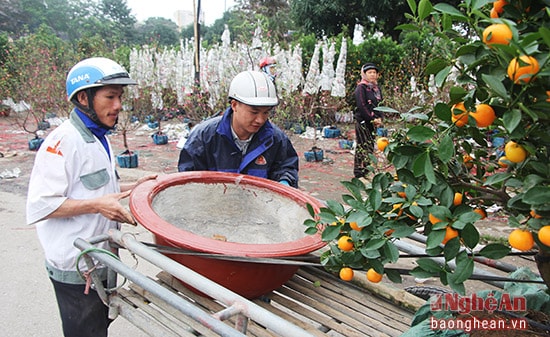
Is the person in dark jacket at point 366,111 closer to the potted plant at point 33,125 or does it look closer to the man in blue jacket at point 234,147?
the man in blue jacket at point 234,147

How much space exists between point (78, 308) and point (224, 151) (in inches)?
44.4

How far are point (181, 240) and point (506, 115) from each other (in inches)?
42.3

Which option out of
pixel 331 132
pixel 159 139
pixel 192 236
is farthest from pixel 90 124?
pixel 331 132

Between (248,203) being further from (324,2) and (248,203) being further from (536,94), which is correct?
(324,2)

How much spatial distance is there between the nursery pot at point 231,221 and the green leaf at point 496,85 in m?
0.92

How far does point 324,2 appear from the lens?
1576cm

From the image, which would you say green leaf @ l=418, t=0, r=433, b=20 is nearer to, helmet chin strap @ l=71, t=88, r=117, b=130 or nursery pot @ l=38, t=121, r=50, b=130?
helmet chin strap @ l=71, t=88, r=117, b=130

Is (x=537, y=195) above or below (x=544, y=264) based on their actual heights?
above

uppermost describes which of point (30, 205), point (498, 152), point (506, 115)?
point (506, 115)

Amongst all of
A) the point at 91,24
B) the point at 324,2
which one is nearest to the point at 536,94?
the point at 324,2

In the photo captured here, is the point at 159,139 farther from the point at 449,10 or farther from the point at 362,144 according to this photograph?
the point at 449,10

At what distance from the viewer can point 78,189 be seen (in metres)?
1.76

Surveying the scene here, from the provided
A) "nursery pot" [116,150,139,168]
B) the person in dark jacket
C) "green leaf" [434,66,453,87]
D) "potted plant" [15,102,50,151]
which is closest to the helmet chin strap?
"green leaf" [434,66,453,87]

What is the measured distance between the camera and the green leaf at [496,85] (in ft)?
2.39
